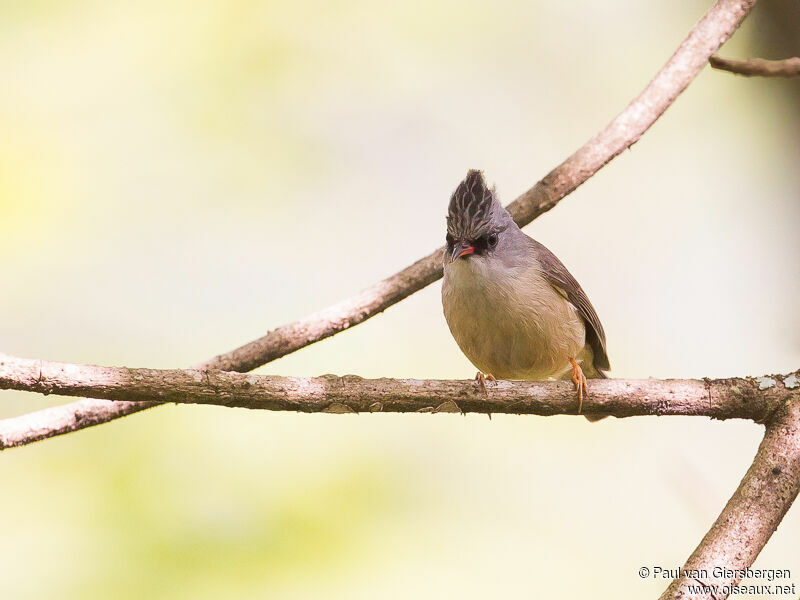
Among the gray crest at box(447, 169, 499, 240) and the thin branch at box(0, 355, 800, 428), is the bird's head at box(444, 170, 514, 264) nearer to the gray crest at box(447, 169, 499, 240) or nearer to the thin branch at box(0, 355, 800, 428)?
the gray crest at box(447, 169, 499, 240)

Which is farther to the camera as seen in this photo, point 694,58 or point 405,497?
point 405,497

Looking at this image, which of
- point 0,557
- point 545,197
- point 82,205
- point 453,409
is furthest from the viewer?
point 82,205

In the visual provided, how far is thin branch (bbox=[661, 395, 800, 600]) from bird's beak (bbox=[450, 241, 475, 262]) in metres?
1.24

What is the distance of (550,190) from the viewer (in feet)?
10.9

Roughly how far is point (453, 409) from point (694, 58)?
6.70 ft

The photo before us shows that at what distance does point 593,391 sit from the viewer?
253 centimetres

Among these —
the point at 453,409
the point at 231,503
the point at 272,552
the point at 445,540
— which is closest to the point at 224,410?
the point at 231,503

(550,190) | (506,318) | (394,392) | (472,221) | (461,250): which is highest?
(550,190)

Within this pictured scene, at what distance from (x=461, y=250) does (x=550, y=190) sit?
605 millimetres

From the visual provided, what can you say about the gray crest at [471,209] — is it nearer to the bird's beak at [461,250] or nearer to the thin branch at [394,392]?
the bird's beak at [461,250]

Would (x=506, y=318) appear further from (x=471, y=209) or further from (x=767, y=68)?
(x=767, y=68)

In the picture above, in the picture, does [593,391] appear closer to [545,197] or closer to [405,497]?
[545,197]

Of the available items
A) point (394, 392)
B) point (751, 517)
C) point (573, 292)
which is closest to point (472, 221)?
point (573, 292)

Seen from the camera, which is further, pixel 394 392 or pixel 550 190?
pixel 550 190
